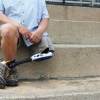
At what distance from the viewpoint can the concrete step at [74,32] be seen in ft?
17.3

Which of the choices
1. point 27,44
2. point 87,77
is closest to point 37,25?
point 27,44

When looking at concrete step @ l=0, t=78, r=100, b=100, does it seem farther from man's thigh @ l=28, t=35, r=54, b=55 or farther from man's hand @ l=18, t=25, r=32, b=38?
man's hand @ l=18, t=25, r=32, b=38

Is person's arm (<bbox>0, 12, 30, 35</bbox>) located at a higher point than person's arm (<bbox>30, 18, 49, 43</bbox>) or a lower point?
higher

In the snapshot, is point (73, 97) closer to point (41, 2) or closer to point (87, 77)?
point (87, 77)

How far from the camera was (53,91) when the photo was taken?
Result: 4.18m

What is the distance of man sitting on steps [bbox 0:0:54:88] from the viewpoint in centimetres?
427

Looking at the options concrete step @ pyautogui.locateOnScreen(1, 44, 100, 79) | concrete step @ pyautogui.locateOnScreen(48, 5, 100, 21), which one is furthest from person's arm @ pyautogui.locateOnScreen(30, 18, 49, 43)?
concrete step @ pyautogui.locateOnScreen(48, 5, 100, 21)

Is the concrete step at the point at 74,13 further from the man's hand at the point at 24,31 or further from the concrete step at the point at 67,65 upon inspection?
the man's hand at the point at 24,31

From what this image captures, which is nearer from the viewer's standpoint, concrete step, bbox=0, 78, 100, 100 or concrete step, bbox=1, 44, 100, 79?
concrete step, bbox=0, 78, 100, 100

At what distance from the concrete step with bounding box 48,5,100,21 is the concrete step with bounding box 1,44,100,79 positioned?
801 mm

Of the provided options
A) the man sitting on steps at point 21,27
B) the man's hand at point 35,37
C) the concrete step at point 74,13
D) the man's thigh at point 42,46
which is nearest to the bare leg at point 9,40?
the man sitting on steps at point 21,27

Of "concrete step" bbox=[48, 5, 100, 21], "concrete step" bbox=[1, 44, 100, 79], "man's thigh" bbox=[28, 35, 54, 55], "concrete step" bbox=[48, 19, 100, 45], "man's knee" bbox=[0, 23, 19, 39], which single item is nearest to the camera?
"man's knee" bbox=[0, 23, 19, 39]

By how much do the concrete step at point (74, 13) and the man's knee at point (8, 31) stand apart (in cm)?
144

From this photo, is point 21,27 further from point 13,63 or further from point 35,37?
point 13,63
